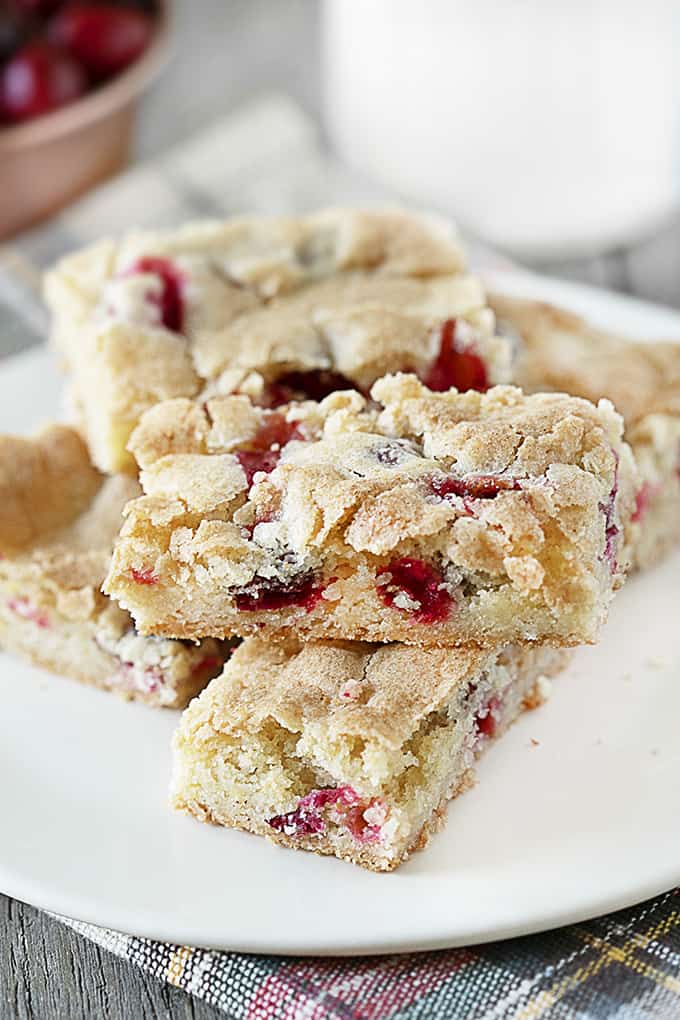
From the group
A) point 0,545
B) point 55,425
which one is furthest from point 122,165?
point 0,545

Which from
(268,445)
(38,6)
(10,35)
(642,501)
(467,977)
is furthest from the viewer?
(38,6)

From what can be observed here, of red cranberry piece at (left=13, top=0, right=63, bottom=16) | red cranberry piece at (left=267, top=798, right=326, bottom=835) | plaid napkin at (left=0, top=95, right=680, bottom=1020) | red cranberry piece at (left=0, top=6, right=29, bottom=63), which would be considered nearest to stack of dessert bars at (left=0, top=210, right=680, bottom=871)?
red cranberry piece at (left=267, top=798, right=326, bottom=835)

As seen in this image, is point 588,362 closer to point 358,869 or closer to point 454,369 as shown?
point 454,369

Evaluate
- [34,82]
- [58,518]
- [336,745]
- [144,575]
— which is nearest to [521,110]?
[34,82]

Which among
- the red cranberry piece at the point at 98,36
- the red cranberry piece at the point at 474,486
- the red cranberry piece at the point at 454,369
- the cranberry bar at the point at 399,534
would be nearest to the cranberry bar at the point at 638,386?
the red cranberry piece at the point at 454,369

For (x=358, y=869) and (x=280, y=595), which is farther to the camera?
(x=280, y=595)

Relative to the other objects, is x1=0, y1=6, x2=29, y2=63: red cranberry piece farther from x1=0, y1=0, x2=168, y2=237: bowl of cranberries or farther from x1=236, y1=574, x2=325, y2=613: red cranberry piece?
x1=236, y1=574, x2=325, y2=613: red cranberry piece

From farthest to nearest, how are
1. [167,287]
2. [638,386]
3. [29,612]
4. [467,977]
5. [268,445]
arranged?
[167,287], [638,386], [29,612], [268,445], [467,977]

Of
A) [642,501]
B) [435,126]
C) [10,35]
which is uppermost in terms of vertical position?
[10,35]
